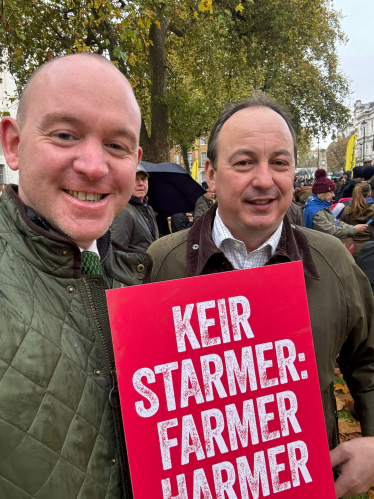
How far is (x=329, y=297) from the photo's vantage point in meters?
1.54

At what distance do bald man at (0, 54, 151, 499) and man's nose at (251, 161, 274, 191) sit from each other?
1.73 ft

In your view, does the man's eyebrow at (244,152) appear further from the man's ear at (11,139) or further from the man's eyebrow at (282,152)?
the man's ear at (11,139)

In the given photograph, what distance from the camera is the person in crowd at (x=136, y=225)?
429 cm

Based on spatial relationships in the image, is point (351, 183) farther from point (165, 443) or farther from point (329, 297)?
point (165, 443)

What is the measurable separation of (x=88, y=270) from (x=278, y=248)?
30.7 inches

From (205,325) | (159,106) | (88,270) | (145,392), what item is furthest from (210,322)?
(159,106)

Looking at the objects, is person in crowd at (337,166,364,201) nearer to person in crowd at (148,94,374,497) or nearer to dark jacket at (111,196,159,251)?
dark jacket at (111,196,159,251)

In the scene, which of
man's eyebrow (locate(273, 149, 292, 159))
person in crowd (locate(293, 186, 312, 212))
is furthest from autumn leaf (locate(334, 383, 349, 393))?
person in crowd (locate(293, 186, 312, 212))

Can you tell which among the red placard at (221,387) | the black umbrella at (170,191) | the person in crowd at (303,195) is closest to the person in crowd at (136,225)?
the black umbrella at (170,191)

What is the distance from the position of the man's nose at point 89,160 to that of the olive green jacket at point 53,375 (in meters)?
0.19

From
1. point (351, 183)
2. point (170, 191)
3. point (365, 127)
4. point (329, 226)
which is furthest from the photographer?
point (365, 127)

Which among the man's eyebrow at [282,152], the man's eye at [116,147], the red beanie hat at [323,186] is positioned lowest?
the man's eye at [116,147]

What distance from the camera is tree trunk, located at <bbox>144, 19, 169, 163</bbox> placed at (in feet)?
30.8

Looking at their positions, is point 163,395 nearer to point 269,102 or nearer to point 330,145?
point 269,102
